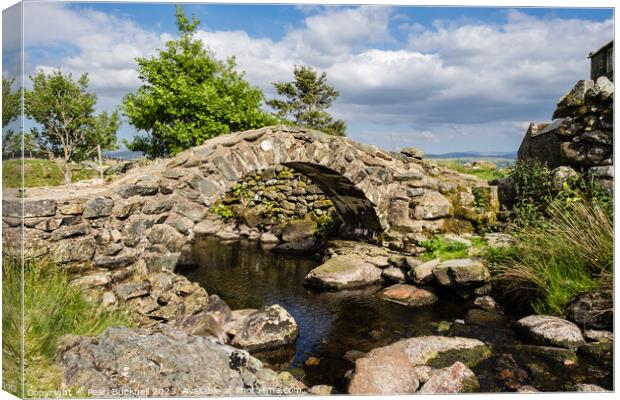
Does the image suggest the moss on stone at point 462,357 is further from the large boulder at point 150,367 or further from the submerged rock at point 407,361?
the large boulder at point 150,367

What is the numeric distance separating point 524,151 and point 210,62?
10.6 meters

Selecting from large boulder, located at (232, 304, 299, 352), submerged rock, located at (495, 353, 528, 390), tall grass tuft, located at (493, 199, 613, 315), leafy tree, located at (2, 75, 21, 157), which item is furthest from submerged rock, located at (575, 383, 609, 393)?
leafy tree, located at (2, 75, 21, 157)

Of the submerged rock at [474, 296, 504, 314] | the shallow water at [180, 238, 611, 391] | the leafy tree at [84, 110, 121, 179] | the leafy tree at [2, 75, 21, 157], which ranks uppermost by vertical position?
the leafy tree at [84, 110, 121, 179]

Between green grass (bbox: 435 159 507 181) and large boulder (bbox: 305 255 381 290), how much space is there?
439 centimetres

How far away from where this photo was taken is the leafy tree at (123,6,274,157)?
14062 mm

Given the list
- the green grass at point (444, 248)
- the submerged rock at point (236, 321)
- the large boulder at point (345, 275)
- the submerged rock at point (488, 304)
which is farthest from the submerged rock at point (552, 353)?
the large boulder at point (345, 275)

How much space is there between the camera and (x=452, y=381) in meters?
4.88

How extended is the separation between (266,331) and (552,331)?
416cm

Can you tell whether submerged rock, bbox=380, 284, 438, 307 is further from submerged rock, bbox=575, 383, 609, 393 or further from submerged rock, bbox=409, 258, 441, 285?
submerged rock, bbox=575, 383, 609, 393

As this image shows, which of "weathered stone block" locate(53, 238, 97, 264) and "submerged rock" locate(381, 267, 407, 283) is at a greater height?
"weathered stone block" locate(53, 238, 97, 264)

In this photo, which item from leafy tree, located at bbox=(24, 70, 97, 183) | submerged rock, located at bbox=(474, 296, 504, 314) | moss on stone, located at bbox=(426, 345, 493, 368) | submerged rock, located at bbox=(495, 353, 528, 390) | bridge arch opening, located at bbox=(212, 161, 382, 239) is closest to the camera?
submerged rock, located at bbox=(495, 353, 528, 390)

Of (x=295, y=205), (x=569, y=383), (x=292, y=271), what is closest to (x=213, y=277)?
(x=292, y=271)

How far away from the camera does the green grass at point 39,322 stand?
3.44 m

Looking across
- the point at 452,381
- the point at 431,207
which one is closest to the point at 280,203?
the point at 431,207
